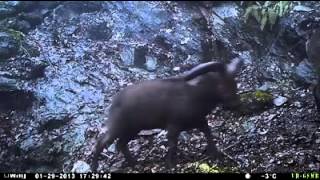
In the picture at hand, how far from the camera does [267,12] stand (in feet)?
15.3

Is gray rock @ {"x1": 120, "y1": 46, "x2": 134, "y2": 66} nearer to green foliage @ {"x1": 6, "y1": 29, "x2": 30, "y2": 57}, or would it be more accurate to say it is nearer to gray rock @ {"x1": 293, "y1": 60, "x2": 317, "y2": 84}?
green foliage @ {"x1": 6, "y1": 29, "x2": 30, "y2": 57}

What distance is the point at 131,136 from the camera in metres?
3.68

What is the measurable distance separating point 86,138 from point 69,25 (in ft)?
4.09

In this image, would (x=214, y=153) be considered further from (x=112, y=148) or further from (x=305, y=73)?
(x=305, y=73)

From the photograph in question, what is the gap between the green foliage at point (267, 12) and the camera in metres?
4.60

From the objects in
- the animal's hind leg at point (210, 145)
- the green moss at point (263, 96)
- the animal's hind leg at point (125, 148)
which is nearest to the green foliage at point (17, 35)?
the animal's hind leg at point (125, 148)

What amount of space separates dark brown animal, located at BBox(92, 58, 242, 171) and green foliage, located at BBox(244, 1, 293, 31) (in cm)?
107

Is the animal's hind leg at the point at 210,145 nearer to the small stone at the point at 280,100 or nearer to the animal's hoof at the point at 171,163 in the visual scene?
the animal's hoof at the point at 171,163

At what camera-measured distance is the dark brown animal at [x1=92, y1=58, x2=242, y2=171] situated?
3.59 m

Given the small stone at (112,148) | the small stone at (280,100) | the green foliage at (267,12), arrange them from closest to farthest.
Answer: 1. the small stone at (112,148)
2. the small stone at (280,100)
3. the green foliage at (267,12)

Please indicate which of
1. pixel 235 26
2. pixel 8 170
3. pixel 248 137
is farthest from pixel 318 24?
pixel 8 170

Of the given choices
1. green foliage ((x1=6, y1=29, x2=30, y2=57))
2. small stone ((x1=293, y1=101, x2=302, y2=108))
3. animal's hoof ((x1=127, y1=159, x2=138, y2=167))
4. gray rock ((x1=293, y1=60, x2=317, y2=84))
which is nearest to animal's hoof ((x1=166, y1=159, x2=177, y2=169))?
animal's hoof ((x1=127, y1=159, x2=138, y2=167))

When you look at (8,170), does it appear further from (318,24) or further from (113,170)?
(318,24)

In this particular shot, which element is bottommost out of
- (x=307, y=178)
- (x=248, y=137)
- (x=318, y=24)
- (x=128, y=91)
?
(x=307, y=178)
